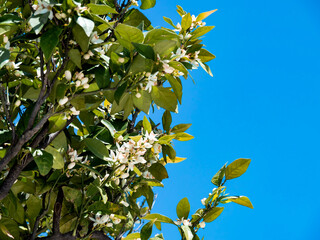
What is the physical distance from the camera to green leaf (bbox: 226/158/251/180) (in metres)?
1.31

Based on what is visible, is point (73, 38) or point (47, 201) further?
point (47, 201)

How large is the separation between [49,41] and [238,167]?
2.48 ft

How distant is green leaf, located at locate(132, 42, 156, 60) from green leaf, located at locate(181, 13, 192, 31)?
56cm

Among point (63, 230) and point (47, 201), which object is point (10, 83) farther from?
point (63, 230)

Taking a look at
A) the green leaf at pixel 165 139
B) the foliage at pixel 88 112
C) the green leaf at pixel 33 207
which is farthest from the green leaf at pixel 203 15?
the green leaf at pixel 33 207

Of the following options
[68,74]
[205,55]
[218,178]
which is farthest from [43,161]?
[205,55]

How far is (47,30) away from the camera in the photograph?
995 mm

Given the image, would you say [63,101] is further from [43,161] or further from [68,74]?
[43,161]

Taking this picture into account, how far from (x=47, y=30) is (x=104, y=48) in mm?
297

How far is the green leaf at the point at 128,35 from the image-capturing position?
3.37 ft


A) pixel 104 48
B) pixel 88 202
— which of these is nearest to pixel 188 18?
pixel 104 48

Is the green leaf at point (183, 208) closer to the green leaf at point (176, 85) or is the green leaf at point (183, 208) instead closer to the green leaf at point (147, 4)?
the green leaf at point (176, 85)

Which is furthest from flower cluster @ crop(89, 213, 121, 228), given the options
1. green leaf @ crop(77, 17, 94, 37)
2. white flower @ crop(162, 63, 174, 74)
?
green leaf @ crop(77, 17, 94, 37)

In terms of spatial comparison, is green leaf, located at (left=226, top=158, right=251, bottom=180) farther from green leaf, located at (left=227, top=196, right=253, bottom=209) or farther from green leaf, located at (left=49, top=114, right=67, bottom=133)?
green leaf, located at (left=49, top=114, right=67, bottom=133)
